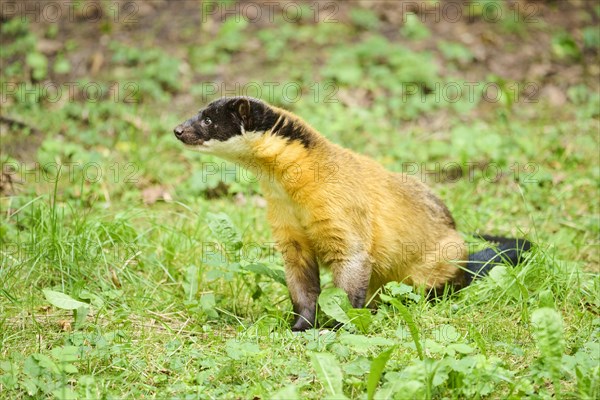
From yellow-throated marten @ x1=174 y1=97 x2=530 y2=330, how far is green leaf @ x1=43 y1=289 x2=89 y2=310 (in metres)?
1.50

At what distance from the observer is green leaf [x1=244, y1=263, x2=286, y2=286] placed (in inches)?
224

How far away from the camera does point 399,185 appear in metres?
6.23

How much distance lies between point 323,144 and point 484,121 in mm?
5343

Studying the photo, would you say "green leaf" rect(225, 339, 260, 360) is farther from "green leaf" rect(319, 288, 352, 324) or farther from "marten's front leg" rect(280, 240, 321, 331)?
"marten's front leg" rect(280, 240, 321, 331)

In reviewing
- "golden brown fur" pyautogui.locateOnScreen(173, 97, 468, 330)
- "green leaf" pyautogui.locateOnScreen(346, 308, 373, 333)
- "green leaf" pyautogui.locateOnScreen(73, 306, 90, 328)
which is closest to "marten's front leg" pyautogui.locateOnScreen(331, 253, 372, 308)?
"golden brown fur" pyautogui.locateOnScreen(173, 97, 468, 330)

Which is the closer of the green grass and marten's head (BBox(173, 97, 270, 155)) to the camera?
the green grass

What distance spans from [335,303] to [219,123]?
1.65m

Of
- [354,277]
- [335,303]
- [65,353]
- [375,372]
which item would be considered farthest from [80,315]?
[375,372]

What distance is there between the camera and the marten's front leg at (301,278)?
5.73m

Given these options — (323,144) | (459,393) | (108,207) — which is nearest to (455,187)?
(323,144)

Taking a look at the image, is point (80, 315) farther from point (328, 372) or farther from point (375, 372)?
point (375, 372)

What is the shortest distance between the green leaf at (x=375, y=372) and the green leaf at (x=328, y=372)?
0.53ft

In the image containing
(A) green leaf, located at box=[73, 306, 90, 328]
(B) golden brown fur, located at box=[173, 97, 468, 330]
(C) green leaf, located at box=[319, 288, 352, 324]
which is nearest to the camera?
(A) green leaf, located at box=[73, 306, 90, 328]

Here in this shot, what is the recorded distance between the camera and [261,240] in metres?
7.07
